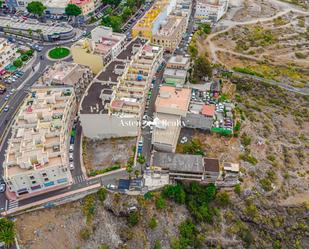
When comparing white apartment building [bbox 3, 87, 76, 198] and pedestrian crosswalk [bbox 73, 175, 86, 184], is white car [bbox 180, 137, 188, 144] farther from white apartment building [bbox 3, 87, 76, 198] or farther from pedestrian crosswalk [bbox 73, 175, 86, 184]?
white apartment building [bbox 3, 87, 76, 198]

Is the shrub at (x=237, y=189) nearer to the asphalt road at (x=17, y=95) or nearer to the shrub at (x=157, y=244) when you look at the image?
the shrub at (x=157, y=244)

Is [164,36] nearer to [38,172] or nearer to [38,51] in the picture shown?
[38,51]

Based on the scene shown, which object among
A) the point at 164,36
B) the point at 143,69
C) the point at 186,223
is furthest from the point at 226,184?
the point at 164,36

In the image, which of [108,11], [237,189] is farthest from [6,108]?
[108,11]

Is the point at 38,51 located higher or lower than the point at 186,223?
higher

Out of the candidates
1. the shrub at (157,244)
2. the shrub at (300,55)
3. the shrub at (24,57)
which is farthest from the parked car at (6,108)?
the shrub at (300,55)

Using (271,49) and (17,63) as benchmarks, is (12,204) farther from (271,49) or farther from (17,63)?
(271,49)
